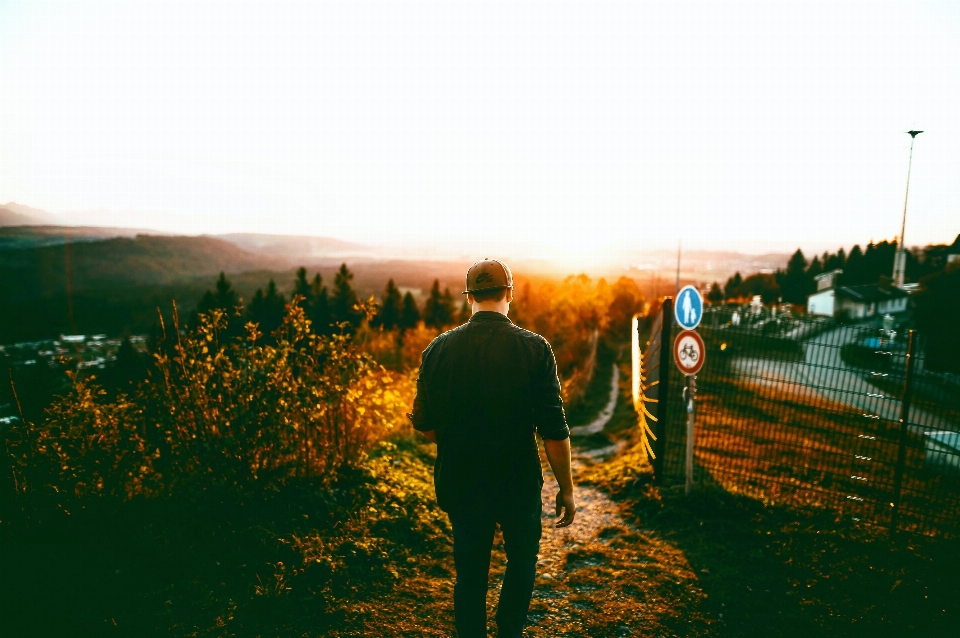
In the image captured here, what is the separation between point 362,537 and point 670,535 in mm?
3072

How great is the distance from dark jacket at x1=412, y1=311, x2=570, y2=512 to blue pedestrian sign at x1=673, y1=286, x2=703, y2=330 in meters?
3.71

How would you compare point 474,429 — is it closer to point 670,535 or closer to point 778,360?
point 670,535

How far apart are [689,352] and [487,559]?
154 inches

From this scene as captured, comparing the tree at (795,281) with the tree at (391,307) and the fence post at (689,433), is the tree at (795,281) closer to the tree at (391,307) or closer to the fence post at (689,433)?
the tree at (391,307)

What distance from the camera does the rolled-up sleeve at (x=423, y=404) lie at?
2.75 metres

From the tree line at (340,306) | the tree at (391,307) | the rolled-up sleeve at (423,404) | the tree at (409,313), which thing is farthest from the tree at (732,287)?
the rolled-up sleeve at (423,404)

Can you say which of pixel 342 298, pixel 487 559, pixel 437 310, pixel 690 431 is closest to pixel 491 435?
pixel 487 559

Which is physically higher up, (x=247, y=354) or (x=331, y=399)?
(x=247, y=354)

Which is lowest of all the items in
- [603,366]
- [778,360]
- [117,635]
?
[603,366]

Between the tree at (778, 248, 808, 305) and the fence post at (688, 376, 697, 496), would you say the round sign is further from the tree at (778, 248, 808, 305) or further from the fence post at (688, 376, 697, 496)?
the tree at (778, 248, 808, 305)

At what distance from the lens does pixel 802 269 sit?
97.1 m

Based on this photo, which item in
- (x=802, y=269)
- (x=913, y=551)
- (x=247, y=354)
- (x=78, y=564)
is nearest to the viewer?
(x=78, y=564)

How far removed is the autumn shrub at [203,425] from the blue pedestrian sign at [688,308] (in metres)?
3.71

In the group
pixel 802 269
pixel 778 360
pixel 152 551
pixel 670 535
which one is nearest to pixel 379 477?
pixel 152 551
